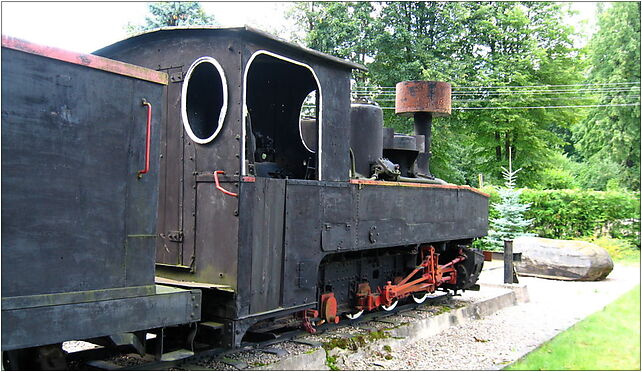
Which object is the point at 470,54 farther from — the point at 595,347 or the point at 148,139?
the point at 148,139

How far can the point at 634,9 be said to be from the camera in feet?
88.4

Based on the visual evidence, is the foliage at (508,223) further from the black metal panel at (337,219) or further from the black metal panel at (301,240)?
the black metal panel at (301,240)

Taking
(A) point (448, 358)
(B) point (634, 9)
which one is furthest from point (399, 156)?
(B) point (634, 9)

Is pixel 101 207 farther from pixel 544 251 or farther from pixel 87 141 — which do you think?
pixel 544 251

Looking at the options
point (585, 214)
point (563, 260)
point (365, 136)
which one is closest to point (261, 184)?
point (365, 136)

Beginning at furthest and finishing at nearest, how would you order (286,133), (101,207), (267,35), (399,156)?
(399,156), (286,133), (267,35), (101,207)

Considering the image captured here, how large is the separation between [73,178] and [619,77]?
2855 centimetres

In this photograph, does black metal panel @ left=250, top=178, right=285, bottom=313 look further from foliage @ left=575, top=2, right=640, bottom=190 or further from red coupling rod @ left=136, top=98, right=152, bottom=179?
foliage @ left=575, top=2, right=640, bottom=190

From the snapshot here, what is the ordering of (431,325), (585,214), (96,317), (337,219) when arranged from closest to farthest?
(96,317) < (337,219) < (431,325) < (585,214)

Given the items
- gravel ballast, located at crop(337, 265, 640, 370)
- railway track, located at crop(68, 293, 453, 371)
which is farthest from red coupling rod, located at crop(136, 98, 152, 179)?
gravel ballast, located at crop(337, 265, 640, 370)

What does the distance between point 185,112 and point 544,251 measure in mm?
10762

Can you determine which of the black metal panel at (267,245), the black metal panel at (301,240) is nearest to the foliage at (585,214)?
the black metal panel at (301,240)

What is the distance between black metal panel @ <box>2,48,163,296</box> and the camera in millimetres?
3283

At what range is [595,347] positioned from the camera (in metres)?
6.81
